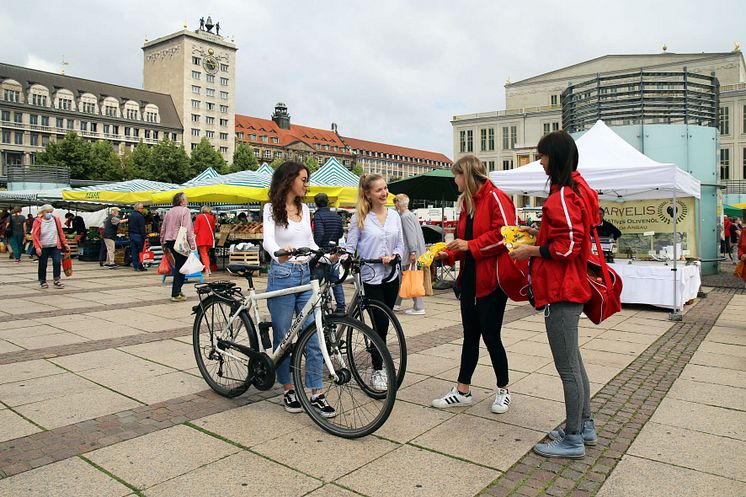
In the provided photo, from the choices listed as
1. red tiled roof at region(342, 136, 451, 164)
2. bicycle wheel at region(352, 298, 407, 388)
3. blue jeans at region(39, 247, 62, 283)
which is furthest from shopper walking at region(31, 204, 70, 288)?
red tiled roof at region(342, 136, 451, 164)

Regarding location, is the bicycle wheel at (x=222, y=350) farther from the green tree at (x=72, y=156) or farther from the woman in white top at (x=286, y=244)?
the green tree at (x=72, y=156)

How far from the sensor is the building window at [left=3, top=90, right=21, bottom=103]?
86219 millimetres

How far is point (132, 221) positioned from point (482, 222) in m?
14.6

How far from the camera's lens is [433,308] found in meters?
9.73

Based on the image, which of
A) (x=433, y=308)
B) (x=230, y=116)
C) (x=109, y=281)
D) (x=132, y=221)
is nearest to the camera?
(x=433, y=308)

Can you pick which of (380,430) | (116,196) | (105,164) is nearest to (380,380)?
(380,430)

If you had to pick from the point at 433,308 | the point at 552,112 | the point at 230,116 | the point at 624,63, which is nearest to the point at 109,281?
the point at 433,308

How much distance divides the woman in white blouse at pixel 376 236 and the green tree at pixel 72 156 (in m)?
65.8

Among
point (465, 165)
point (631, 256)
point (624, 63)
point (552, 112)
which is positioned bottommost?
point (631, 256)

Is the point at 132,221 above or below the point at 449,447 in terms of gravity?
above

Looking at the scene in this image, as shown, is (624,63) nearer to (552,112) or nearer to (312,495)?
(552,112)

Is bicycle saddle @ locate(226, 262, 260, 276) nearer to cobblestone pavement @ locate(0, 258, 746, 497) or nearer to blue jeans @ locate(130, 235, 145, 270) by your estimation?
cobblestone pavement @ locate(0, 258, 746, 497)

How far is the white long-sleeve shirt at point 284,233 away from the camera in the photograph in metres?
4.20

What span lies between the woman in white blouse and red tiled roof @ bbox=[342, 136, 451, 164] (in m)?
153
